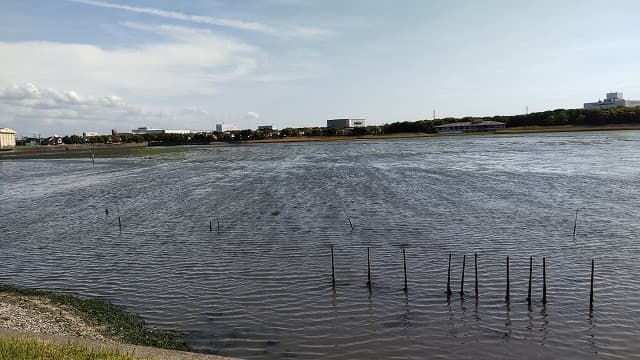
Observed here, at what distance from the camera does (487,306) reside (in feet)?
58.2

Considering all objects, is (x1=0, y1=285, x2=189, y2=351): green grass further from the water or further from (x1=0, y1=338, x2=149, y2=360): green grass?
(x1=0, y1=338, x2=149, y2=360): green grass

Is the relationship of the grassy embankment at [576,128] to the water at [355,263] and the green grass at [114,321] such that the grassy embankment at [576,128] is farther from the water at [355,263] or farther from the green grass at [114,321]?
the green grass at [114,321]

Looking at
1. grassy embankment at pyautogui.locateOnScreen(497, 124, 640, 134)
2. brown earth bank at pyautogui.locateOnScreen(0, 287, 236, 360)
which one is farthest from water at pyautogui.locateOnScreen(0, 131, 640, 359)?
grassy embankment at pyautogui.locateOnScreen(497, 124, 640, 134)

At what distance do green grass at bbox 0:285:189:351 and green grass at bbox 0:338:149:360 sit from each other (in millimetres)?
3471

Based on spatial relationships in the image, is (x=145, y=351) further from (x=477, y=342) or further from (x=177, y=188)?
(x=177, y=188)

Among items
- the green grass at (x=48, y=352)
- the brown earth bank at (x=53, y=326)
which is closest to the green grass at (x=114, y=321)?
the brown earth bank at (x=53, y=326)

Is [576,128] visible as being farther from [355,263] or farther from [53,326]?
[53,326]

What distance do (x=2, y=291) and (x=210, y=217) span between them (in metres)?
17.8

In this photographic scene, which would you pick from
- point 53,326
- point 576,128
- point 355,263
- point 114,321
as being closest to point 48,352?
point 53,326

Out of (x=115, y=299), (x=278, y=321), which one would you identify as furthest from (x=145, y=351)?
(x=115, y=299)

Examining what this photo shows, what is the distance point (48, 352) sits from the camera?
11.0m

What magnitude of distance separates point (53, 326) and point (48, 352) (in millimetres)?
5473

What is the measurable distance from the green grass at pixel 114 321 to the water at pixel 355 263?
24.2 inches

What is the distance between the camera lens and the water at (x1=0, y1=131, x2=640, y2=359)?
15.8 m
